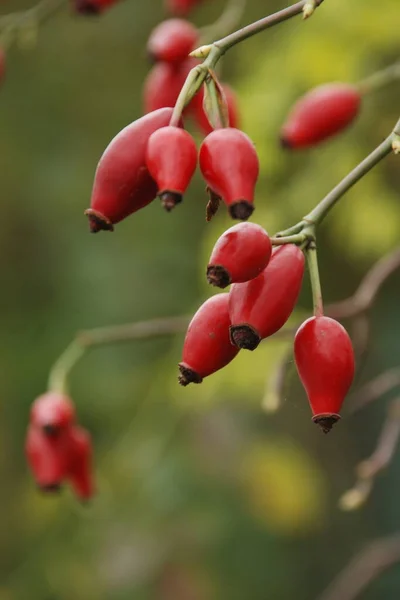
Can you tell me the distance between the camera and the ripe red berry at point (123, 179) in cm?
120

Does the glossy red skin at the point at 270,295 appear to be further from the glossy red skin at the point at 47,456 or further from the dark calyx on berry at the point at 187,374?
the glossy red skin at the point at 47,456

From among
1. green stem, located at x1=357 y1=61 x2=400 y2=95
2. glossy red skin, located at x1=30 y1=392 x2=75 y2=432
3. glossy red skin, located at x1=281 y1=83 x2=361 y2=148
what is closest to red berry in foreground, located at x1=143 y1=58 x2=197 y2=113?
glossy red skin, located at x1=281 y1=83 x2=361 y2=148

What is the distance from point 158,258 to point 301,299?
71 centimetres

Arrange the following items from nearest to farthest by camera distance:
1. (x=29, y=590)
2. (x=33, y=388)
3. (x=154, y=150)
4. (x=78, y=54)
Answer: (x=154, y=150)
(x=29, y=590)
(x=33, y=388)
(x=78, y=54)

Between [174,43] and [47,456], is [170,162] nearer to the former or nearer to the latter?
[174,43]

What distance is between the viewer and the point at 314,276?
128cm

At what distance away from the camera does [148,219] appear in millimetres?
5336

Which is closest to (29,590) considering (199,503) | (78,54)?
(199,503)

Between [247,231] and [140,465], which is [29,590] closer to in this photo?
[140,465]

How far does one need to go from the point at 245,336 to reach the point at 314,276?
0.12 m

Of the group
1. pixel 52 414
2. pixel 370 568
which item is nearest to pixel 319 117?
pixel 52 414

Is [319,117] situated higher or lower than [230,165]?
higher

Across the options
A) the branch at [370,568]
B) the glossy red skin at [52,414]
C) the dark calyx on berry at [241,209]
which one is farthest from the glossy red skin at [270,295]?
the branch at [370,568]

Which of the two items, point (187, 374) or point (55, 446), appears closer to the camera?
point (187, 374)
